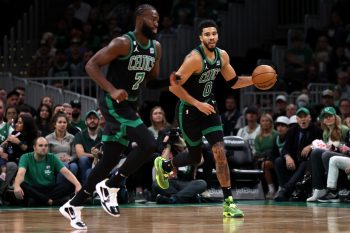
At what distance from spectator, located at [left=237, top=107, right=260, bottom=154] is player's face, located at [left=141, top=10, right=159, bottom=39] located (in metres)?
6.90

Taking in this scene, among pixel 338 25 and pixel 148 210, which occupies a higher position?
pixel 338 25

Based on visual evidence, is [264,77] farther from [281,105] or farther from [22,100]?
[22,100]

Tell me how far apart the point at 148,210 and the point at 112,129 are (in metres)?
3.12

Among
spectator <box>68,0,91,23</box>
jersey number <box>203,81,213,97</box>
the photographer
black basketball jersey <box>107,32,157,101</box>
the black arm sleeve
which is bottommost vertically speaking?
the photographer

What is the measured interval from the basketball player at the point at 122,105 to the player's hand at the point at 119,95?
20 centimetres

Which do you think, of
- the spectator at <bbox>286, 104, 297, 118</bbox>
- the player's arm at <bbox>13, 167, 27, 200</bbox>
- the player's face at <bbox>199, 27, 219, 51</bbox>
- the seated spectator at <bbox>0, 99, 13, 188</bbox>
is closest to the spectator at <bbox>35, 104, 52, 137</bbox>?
the seated spectator at <bbox>0, 99, 13, 188</bbox>

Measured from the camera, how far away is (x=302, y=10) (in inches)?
919

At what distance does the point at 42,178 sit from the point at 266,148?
4.05m

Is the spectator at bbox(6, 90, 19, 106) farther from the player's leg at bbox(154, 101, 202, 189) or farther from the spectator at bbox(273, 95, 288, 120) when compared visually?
the player's leg at bbox(154, 101, 202, 189)

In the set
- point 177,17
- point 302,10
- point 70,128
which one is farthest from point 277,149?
point 302,10

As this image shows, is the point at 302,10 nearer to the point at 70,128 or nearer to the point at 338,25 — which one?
the point at 338,25

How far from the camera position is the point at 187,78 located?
1157 centimetres

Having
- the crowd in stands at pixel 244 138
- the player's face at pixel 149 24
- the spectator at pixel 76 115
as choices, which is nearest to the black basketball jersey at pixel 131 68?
the player's face at pixel 149 24

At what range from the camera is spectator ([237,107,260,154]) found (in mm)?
16953
